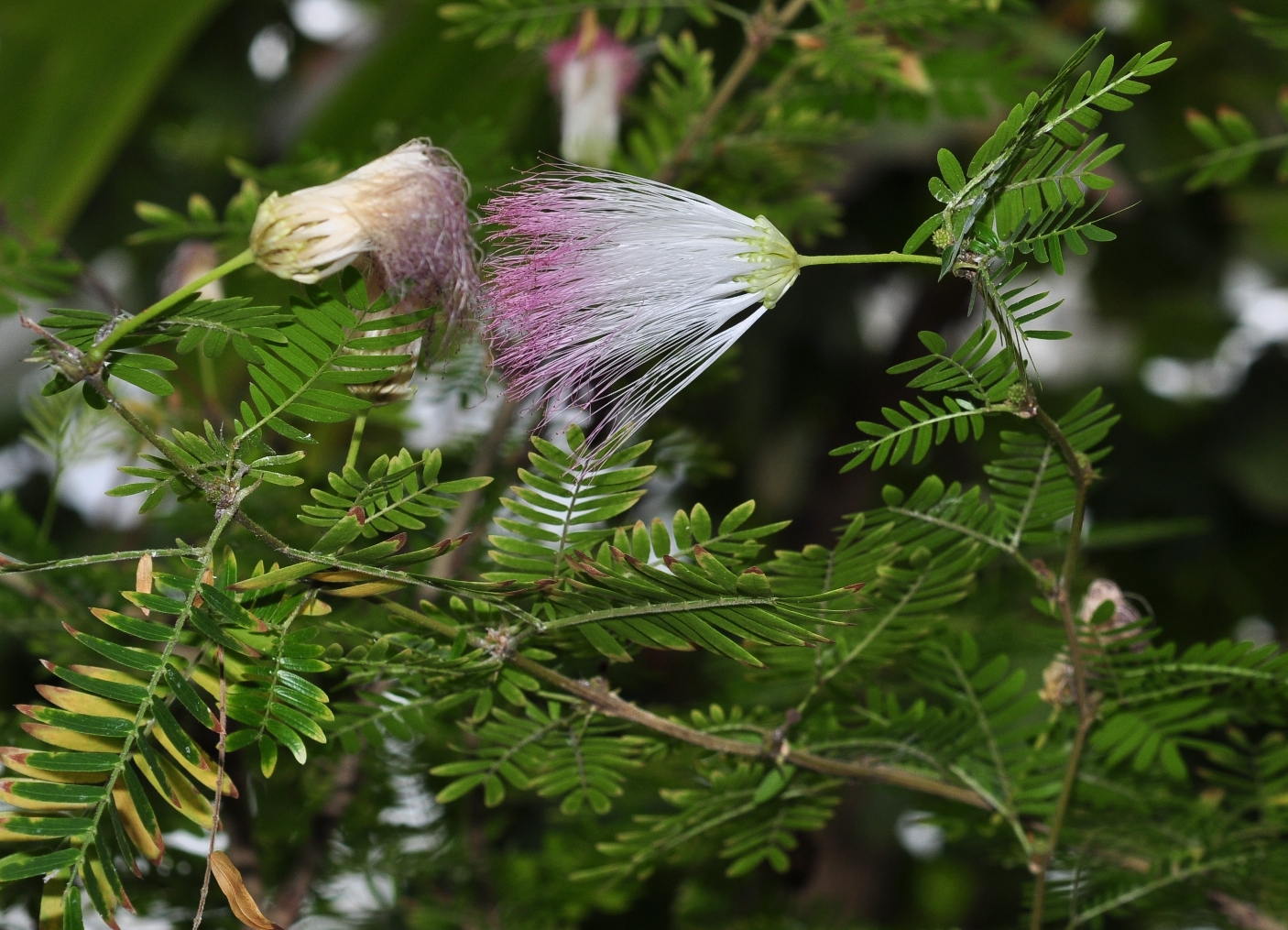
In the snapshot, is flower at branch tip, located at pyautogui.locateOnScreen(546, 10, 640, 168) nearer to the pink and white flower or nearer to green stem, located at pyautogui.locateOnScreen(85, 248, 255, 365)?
Result: the pink and white flower

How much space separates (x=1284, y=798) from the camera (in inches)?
17.4

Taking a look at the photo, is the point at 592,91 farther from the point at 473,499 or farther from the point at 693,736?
the point at 693,736

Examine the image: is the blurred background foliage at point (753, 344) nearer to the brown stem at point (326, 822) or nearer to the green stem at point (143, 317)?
the brown stem at point (326, 822)

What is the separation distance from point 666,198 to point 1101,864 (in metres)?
0.33

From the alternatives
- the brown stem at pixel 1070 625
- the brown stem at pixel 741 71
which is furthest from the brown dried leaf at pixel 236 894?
the brown stem at pixel 741 71

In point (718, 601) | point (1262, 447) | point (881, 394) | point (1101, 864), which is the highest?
point (718, 601)

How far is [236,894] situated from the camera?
0.29m

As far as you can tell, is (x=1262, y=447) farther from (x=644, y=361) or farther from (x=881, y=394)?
(x=644, y=361)

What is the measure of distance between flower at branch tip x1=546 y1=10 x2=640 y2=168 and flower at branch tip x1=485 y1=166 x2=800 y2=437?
0.28m

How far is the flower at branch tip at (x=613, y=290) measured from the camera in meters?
0.32

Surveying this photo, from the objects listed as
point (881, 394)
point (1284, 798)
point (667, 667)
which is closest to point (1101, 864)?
point (1284, 798)

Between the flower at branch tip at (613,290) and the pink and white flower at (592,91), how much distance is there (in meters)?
0.28

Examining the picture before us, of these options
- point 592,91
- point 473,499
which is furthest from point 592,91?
point 473,499

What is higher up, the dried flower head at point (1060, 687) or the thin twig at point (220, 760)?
the thin twig at point (220, 760)
